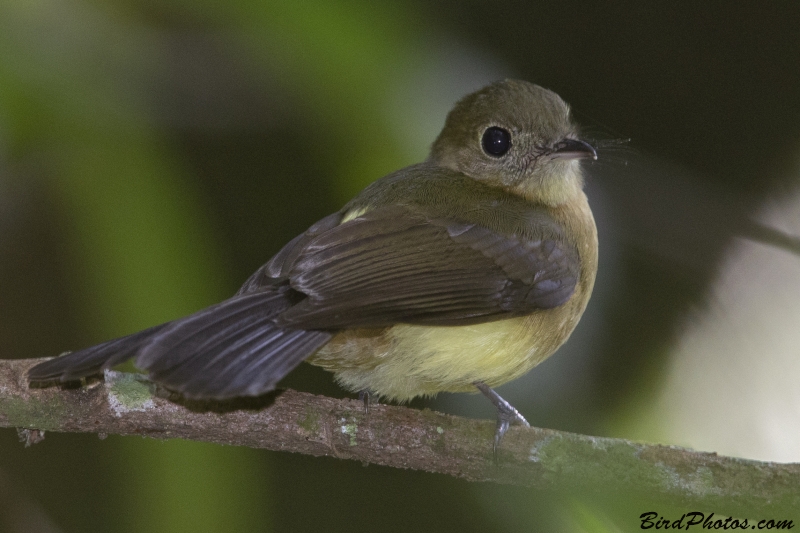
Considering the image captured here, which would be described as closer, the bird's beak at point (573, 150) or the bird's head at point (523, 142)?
the bird's beak at point (573, 150)

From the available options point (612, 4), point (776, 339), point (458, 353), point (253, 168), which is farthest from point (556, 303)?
point (253, 168)

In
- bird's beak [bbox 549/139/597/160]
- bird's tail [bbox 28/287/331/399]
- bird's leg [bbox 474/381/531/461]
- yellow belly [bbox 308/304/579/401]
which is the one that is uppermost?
bird's beak [bbox 549/139/597/160]

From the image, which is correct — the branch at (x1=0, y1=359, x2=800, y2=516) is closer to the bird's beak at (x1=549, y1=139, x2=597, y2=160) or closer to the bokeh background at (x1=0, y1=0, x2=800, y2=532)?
the bokeh background at (x1=0, y1=0, x2=800, y2=532)

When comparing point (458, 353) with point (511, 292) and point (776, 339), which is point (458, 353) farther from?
point (776, 339)

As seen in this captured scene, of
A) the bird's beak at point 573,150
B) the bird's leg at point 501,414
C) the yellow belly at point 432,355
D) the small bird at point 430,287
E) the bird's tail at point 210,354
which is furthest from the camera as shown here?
the bird's beak at point 573,150

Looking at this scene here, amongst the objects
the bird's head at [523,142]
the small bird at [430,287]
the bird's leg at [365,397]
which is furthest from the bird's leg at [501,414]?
the bird's head at [523,142]

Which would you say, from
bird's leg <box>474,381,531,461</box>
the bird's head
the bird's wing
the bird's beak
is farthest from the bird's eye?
bird's leg <box>474,381,531,461</box>

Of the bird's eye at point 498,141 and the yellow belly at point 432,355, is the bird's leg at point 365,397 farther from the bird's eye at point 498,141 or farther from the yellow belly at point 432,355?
the bird's eye at point 498,141
